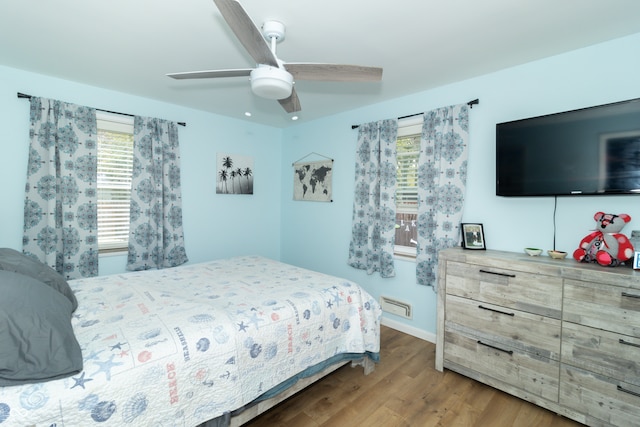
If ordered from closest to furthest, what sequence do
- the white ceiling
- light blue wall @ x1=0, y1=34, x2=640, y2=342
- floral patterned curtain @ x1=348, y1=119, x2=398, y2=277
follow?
1. the white ceiling
2. light blue wall @ x1=0, y1=34, x2=640, y2=342
3. floral patterned curtain @ x1=348, y1=119, x2=398, y2=277

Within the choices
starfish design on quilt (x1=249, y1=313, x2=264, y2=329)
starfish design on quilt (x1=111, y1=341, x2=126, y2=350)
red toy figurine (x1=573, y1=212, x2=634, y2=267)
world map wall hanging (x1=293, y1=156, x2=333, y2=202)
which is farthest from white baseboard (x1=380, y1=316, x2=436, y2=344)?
starfish design on quilt (x1=111, y1=341, x2=126, y2=350)

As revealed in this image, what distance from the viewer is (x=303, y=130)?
13.7ft

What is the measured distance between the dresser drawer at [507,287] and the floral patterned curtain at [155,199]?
2.99 metres

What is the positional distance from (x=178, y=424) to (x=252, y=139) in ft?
11.6

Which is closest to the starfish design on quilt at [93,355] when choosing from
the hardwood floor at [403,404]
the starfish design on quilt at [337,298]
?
the hardwood floor at [403,404]

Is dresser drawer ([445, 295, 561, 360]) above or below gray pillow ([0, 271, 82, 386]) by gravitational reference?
below

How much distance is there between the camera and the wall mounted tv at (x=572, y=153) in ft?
5.94

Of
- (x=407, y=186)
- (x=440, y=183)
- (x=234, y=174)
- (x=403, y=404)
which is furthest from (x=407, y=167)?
(x=234, y=174)

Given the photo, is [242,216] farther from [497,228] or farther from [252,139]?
[497,228]

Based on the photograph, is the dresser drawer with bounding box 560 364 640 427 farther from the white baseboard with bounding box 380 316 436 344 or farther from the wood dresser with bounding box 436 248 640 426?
the white baseboard with bounding box 380 316 436 344

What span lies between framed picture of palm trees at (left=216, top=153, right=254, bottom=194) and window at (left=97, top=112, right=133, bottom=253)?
1.01 m

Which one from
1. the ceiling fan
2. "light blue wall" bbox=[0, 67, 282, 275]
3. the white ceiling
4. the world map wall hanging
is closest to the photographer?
the ceiling fan

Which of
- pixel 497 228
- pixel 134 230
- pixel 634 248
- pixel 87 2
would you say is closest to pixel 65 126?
pixel 134 230

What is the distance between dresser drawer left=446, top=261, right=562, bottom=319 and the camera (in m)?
1.86
